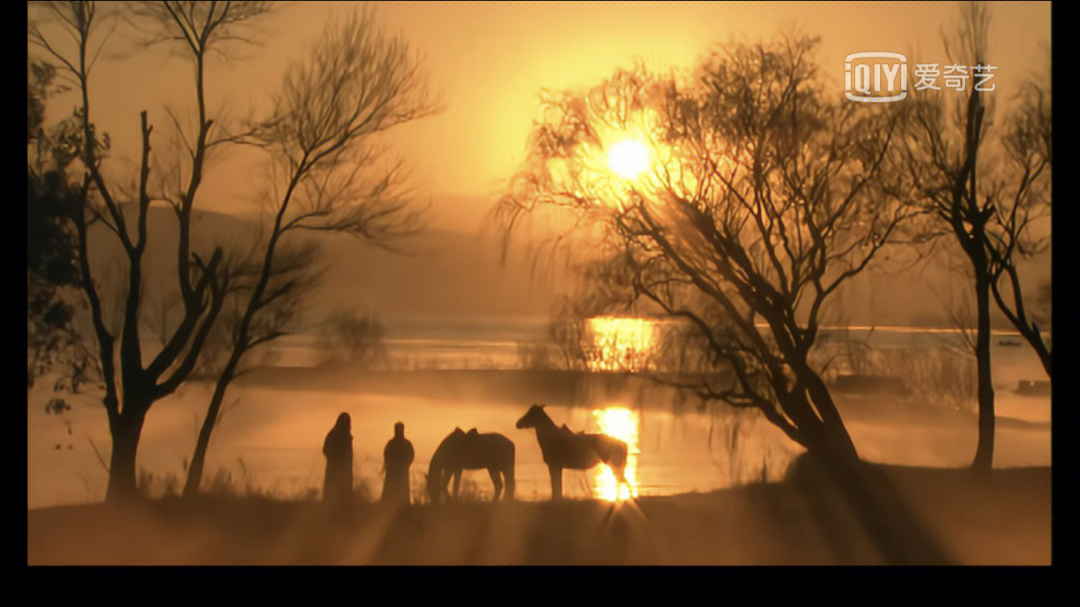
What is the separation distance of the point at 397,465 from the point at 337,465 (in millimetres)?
519

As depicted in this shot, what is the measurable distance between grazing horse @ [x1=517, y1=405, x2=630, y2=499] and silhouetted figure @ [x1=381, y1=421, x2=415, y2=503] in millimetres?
991

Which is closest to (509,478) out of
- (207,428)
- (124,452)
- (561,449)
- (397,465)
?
(561,449)

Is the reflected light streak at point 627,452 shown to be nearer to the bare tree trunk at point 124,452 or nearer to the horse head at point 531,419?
the horse head at point 531,419

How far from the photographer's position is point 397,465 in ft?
28.1

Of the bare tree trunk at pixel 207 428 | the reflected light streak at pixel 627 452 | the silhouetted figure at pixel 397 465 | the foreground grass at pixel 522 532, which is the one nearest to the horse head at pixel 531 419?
the reflected light streak at pixel 627 452

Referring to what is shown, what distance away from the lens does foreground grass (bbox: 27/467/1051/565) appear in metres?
8.41

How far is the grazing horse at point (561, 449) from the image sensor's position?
28.1 feet

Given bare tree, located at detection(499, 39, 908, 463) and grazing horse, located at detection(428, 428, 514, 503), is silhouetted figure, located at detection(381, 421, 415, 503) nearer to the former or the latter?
grazing horse, located at detection(428, 428, 514, 503)

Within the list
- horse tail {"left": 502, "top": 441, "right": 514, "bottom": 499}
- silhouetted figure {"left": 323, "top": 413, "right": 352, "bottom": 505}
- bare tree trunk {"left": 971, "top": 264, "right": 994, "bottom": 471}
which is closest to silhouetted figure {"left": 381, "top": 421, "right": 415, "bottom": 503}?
silhouetted figure {"left": 323, "top": 413, "right": 352, "bottom": 505}

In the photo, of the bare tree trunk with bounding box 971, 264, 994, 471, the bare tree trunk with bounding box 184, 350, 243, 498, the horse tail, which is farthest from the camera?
the bare tree trunk with bounding box 971, 264, 994, 471

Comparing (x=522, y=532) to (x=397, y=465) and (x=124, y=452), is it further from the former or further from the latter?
(x=124, y=452)

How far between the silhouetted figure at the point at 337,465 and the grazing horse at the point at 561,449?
1.51 m
